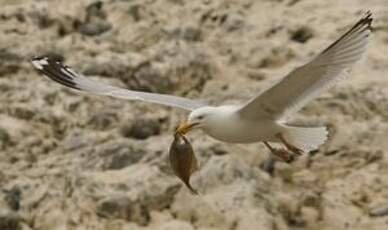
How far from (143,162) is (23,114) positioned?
2.23 ft

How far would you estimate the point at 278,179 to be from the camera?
4.32 m

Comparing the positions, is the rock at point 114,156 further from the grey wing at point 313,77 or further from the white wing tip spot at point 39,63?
the grey wing at point 313,77

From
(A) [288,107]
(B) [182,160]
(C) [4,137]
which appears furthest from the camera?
(C) [4,137]

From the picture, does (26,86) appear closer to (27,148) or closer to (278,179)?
(27,148)

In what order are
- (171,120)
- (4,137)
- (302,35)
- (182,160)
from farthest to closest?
(302,35) < (171,120) < (4,137) < (182,160)

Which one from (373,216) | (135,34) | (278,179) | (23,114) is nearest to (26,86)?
(23,114)

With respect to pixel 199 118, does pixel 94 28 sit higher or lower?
lower

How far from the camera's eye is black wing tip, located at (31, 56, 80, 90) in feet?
13.5

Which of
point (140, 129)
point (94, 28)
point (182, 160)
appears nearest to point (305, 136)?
point (182, 160)

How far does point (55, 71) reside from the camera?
13.8ft

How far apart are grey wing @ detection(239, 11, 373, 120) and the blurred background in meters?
0.53

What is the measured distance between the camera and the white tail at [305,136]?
3764mm

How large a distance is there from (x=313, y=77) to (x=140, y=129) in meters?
1.25

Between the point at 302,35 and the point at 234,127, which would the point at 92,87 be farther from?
the point at 302,35
